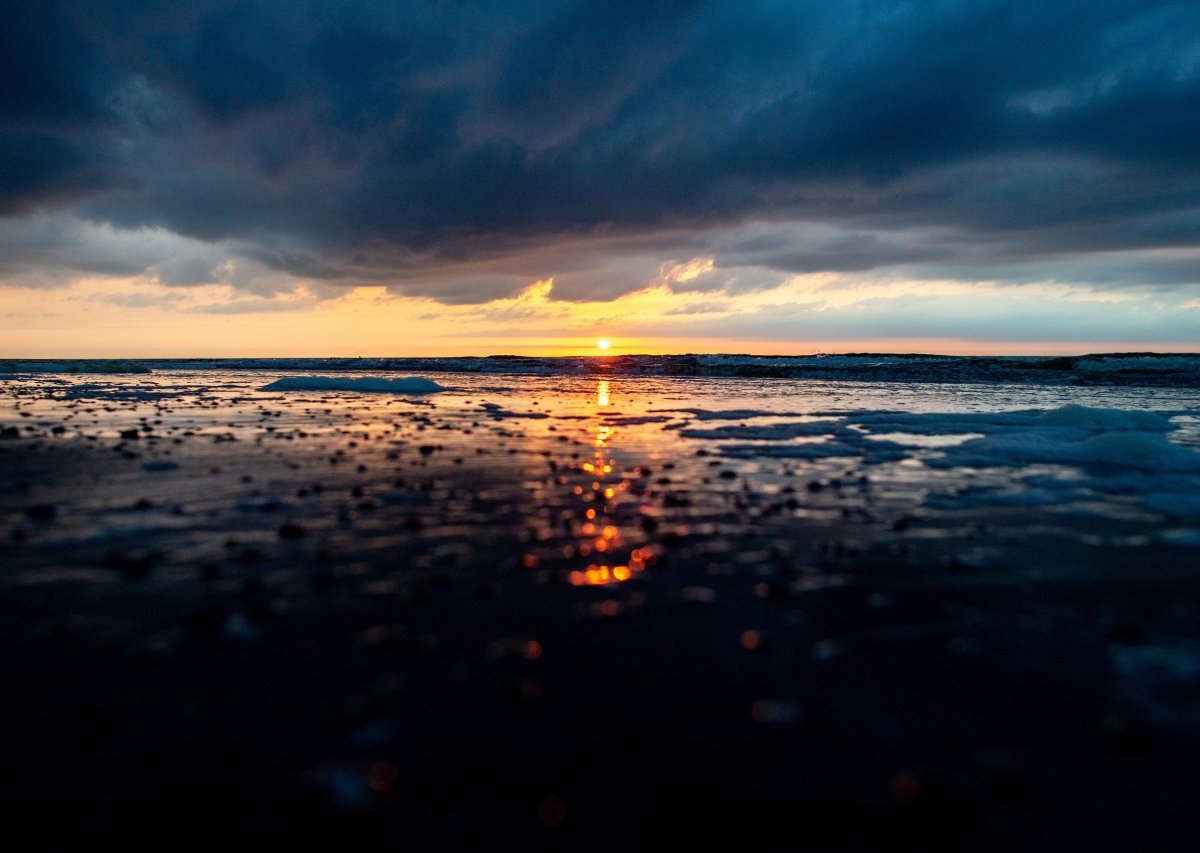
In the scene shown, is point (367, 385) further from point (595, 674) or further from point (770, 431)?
point (595, 674)

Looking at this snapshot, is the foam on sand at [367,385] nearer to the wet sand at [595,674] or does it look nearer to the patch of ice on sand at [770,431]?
the patch of ice on sand at [770,431]

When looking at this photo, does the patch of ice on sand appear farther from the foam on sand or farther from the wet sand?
the foam on sand

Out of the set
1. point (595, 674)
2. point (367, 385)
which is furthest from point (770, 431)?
point (367, 385)

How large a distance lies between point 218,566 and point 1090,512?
12927 mm

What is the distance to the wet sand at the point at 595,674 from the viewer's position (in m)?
3.76

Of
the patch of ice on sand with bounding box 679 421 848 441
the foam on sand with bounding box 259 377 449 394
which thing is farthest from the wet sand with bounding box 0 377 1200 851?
the foam on sand with bounding box 259 377 449 394

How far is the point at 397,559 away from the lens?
8.01 metres

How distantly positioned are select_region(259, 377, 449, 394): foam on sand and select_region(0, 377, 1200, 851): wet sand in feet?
118

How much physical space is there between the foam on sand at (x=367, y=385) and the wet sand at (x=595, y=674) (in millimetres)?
36089

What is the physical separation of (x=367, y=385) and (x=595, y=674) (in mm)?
47739

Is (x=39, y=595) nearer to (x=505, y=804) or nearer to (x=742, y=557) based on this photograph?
(x=505, y=804)

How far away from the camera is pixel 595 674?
5.27 m

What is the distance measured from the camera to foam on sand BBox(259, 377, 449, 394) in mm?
46672

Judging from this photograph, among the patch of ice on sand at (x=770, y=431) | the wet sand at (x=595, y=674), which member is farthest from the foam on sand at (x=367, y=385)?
the wet sand at (x=595, y=674)
